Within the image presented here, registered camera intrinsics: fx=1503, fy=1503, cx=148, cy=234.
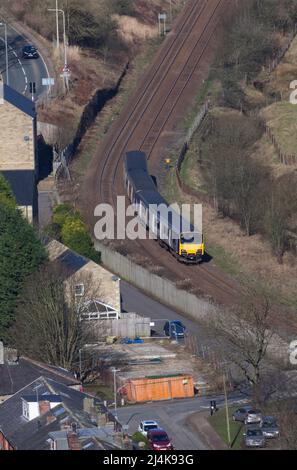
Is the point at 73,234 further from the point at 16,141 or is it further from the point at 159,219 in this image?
the point at 16,141

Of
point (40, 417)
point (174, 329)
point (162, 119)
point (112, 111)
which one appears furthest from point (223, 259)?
point (40, 417)

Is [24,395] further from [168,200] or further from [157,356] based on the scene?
[168,200]

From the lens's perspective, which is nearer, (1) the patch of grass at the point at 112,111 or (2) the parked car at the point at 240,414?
(2) the parked car at the point at 240,414

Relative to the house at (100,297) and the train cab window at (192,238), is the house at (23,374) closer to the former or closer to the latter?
the house at (100,297)

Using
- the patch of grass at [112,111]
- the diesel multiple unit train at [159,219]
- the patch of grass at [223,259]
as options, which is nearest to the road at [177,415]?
the diesel multiple unit train at [159,219]

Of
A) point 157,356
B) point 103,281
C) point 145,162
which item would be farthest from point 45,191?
point 157,356
